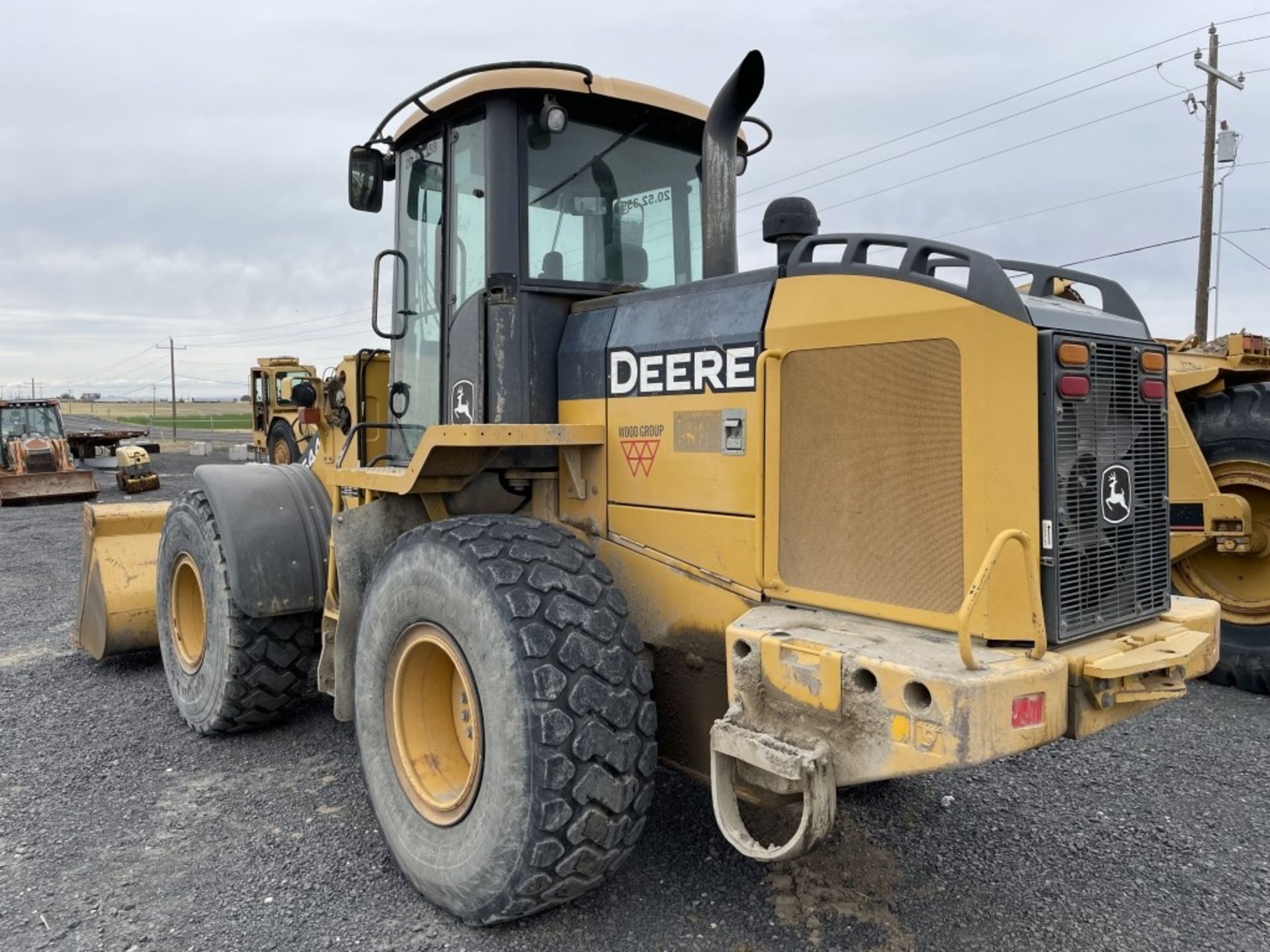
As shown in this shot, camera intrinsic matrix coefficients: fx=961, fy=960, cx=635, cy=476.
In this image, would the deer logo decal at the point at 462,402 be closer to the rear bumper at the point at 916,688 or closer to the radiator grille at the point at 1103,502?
the rear bumper at the point at 916,688

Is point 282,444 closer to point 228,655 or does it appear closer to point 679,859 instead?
point 228,655

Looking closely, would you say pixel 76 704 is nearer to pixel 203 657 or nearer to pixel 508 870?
pixel 203 657

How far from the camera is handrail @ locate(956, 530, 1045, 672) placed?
87.8 inches

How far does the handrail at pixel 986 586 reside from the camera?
2230 millimetres

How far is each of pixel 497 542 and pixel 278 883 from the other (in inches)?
57.3

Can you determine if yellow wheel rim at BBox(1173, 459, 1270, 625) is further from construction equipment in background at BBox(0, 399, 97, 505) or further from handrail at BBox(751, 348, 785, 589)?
construction equipment in background at BBox(0, 399, 97, 505)

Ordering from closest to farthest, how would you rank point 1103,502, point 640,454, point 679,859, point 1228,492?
1. point 1103,502
2. point 640,454
3. point 679,859
4. point 1228,492

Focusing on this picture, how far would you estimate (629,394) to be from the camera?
3346 mm

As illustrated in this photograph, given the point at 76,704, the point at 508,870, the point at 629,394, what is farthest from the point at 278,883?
the point at 76,704

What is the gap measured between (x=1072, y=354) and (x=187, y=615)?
4662 millimetres

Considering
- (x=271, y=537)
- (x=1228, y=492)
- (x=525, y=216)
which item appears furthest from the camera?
(x=1228, y=492)

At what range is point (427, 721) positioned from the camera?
3459mm

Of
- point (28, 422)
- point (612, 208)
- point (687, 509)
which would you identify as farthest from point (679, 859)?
point (28, 422)

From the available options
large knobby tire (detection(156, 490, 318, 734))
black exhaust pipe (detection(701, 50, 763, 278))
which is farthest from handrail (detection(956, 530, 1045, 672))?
large knobby tire (detection(156, 490, 318, 734))
